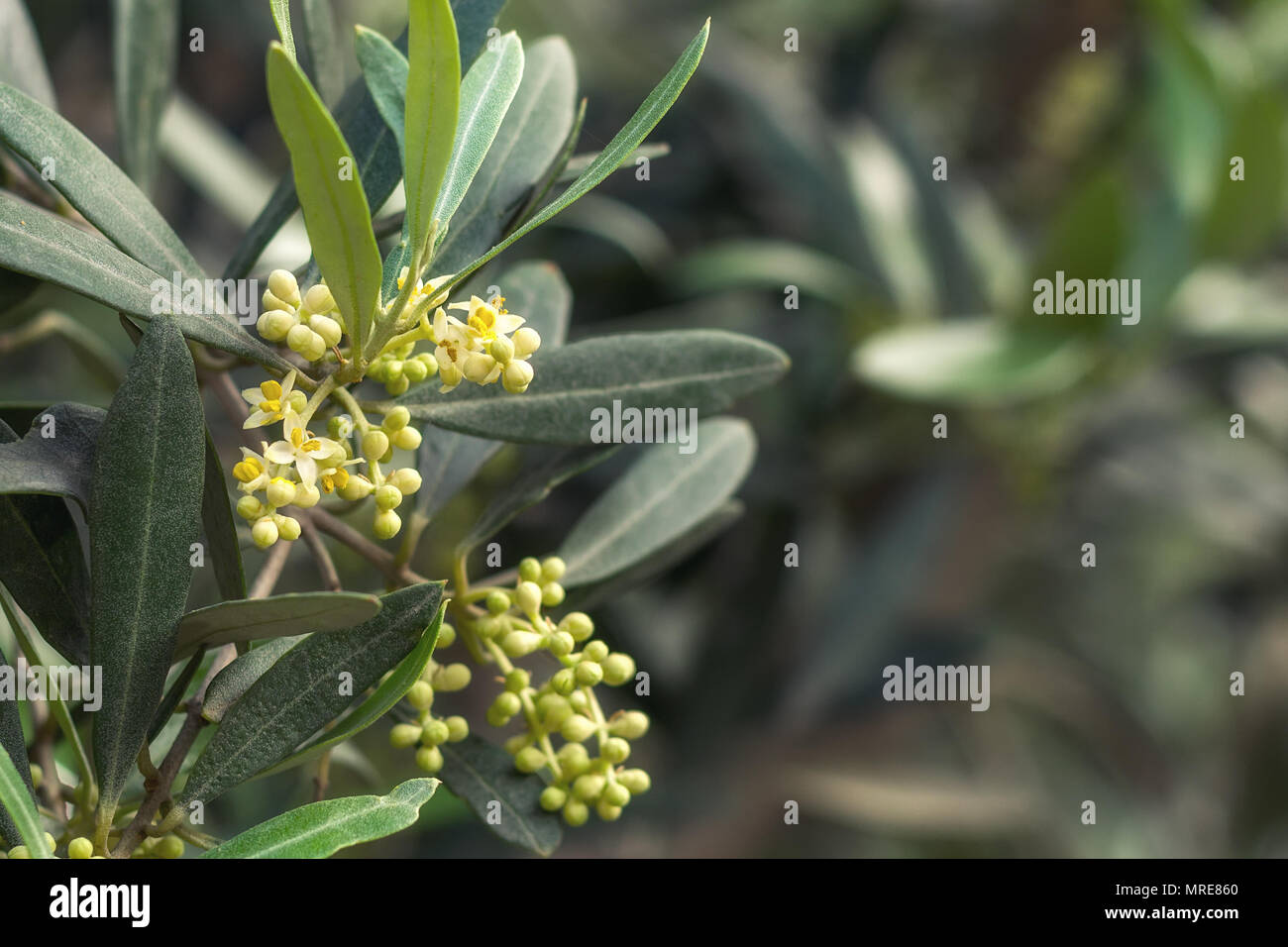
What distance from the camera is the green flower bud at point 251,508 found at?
1.78 ft

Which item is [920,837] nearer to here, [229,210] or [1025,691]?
[1025,691]

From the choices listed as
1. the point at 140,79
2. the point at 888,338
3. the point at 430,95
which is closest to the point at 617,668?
the point at 430,95

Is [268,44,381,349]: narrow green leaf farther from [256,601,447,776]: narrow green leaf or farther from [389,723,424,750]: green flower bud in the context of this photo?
[389,723,424,750]: green flower bud

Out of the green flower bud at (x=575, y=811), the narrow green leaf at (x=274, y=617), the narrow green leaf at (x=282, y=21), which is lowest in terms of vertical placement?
the green flower bud at (x=575, y=811)

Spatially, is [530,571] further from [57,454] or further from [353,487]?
[57,454]

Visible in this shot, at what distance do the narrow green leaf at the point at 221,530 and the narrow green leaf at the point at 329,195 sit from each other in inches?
4.2

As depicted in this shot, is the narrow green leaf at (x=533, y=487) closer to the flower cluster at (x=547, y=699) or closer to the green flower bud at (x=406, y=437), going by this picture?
the flower cluster at (x=547, y=699)

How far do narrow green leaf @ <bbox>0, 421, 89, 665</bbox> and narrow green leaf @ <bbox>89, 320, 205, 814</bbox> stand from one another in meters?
0.05

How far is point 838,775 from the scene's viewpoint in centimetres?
189

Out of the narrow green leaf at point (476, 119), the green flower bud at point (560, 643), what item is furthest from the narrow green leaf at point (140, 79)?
the green flower bud at point (560, 643)

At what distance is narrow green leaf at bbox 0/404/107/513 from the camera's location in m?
0.53

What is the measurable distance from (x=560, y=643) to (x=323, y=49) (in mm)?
436
